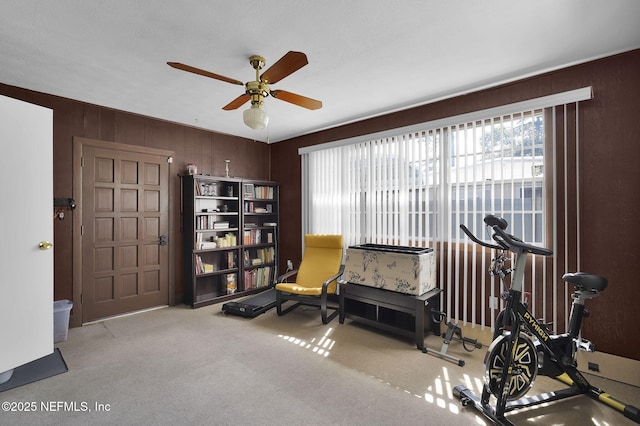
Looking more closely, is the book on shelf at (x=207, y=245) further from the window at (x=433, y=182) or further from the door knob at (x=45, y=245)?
the door knob at (x=45, y=245)

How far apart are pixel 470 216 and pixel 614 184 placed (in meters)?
1.18

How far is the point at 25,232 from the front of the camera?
2.53 metres

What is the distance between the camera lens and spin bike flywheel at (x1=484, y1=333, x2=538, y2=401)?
2.02m

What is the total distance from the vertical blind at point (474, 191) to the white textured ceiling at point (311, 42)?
48cm

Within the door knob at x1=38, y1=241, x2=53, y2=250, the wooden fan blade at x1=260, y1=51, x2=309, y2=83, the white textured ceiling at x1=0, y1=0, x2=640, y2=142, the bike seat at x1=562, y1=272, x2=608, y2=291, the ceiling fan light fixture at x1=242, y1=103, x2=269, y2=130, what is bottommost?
the bike seat at x1=562, y1=272, x2=608, y2=291

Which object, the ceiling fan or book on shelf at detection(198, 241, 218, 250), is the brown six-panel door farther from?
the ceiling fan

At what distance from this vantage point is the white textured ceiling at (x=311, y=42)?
2.03 metres

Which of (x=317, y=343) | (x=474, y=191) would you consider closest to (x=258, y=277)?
(x=317, y=343)

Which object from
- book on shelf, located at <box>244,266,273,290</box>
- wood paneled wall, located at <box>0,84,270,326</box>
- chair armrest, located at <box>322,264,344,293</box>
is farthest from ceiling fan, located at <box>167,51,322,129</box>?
book on shelf, located at <box>244,266,273,290</box>

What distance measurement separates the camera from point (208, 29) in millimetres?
2242

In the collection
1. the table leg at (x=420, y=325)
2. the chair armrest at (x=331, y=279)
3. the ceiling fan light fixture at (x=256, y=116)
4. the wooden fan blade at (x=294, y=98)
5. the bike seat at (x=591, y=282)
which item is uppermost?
the wooden fan blade at (x=294, y=98)

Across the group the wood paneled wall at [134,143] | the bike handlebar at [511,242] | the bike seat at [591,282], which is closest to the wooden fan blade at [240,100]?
the wood paneled wall at [134,143]

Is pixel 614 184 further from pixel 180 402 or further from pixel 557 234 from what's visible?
pixel 180 402

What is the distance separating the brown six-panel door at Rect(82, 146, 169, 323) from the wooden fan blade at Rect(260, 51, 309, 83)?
2815 mm
